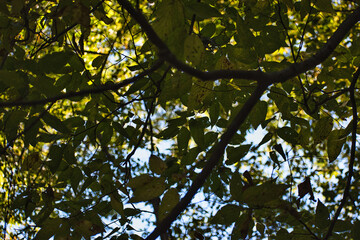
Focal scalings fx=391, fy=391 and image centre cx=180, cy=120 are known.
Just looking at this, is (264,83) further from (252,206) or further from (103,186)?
(103,186)

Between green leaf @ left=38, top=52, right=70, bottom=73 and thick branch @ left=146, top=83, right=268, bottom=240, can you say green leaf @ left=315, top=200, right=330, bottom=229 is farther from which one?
green leaf @ left=38, top=52, right=70, bottom=73

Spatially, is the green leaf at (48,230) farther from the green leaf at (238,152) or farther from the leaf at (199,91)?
the green leaf at (238,152)

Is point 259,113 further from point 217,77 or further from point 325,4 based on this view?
point 217,77

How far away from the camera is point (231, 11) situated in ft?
6.80

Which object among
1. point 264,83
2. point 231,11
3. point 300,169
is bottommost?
point 264,83

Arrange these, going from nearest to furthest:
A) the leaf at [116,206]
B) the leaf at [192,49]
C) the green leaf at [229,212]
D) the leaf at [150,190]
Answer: the leaf at [192,49] < the leaf at [150,190] < the green leaf at [229,212] < the leaf at [116,206]

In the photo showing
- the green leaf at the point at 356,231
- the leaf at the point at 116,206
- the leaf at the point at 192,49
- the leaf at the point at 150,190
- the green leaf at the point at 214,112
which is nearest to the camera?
the leaf at the point at 192,49

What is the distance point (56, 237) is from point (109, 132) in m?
0.77

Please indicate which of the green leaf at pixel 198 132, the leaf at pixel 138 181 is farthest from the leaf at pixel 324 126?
the leaf at pixel 138 181

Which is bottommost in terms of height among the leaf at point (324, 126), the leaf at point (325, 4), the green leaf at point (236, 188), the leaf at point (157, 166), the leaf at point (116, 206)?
the green leaf at point (236, 188)

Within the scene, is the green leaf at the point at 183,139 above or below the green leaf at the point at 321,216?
above

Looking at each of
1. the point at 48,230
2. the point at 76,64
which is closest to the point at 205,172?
the point at 48,230

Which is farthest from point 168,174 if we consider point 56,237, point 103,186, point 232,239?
point 56,237

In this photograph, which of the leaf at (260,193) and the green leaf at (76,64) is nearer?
the leaf at (260,193)
